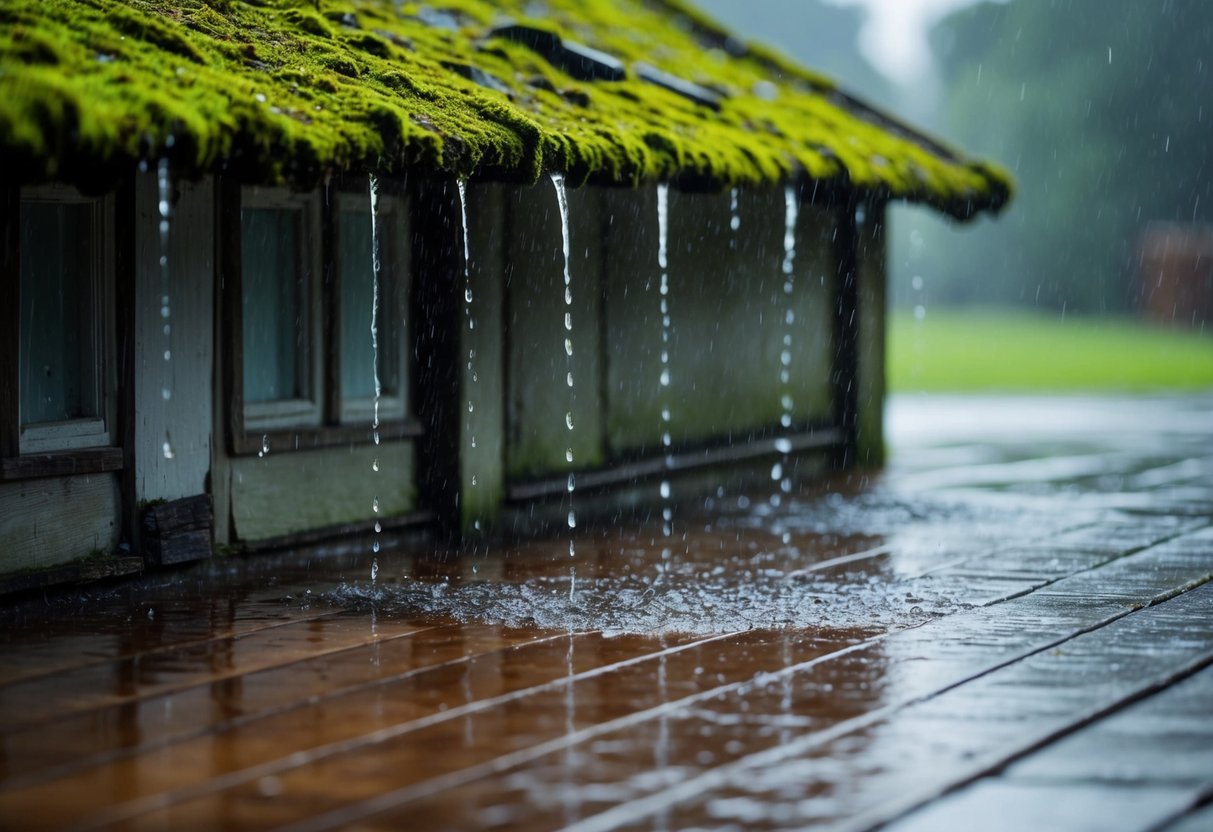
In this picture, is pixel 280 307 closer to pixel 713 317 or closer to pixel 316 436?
pixel 316 436

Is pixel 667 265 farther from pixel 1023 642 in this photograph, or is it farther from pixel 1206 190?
pixel 1206 190

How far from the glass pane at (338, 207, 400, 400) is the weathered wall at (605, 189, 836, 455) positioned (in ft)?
5.16

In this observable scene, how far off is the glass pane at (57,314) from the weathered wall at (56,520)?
28 cm

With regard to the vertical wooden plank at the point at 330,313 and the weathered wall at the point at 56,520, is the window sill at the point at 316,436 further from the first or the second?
the weathered wall at the point at 56,520

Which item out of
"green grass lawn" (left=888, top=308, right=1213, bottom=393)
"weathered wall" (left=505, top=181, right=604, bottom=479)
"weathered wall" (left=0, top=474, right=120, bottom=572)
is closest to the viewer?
"weathered wall" (left=0, top=474, right=120, bottom=572)

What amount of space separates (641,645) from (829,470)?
672cm

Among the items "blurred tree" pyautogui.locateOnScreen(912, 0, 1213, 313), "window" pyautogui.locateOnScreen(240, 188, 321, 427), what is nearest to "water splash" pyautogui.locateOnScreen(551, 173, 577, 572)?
"window" pyautogui.locateOnScreen(240, 188, 321, 427)

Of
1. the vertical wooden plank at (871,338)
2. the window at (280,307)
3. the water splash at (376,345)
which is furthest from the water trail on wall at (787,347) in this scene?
the window at (280,307)

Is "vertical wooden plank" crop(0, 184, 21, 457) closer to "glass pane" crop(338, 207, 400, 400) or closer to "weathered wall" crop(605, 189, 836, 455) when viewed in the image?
"glass pane" crop(338, 207, 400, 400)

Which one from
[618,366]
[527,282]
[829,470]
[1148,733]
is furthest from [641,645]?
[829,470]

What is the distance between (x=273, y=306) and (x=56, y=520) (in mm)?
1696

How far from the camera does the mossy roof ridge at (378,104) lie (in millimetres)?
5465

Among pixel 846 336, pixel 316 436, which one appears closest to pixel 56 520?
pixel 316 436

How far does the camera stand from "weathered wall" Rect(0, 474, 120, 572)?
6.48m
